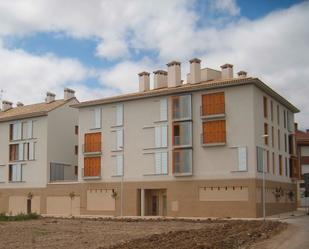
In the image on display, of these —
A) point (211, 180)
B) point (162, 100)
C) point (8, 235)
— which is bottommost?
point (8, 235)

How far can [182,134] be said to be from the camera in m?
56.8

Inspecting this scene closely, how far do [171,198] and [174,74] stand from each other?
14.7 m

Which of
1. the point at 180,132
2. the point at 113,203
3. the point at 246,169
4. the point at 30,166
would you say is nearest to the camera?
the point at 246,169

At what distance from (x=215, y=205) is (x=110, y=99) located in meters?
18.2

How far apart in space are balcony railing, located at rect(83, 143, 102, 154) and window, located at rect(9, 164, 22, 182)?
12.4 m

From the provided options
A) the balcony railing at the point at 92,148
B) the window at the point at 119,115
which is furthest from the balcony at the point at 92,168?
the window at the point at 119,115

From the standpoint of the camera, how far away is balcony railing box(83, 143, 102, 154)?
207 ft

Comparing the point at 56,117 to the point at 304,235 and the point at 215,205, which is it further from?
the point at 304,235

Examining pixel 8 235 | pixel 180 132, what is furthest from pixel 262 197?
pixel 8 235

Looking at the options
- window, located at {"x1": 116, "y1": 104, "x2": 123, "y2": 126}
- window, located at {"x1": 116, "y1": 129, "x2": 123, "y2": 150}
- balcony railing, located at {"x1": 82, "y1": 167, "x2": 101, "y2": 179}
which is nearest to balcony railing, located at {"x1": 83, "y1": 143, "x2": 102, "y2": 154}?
balcony railing, located at {"x1": 82, "y1": 167, "x2": 101, "y2": 179}

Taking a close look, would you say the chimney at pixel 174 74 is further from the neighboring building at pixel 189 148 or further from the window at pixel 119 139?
the window at pixel 119 139

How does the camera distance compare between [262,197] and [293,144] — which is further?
[293,144]

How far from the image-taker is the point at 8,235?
34031mm

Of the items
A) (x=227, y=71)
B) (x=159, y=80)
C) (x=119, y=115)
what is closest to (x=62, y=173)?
(x=119, y=115)
